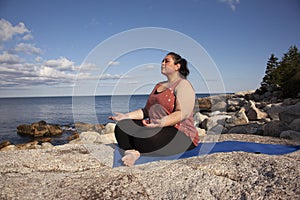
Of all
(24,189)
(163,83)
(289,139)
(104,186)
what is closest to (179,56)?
(163,83)

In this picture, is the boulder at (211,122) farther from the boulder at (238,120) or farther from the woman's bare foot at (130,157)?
the woman's bare foot at (130,157)

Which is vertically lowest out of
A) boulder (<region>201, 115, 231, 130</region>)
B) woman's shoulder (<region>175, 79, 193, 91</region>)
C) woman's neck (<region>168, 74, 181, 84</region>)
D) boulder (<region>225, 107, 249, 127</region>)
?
boulder (<region>201, 115, 231, 130</region>)

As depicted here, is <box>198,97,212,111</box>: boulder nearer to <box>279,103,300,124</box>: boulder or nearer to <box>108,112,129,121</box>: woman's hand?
<box>279,103,300,124</box>: boulder

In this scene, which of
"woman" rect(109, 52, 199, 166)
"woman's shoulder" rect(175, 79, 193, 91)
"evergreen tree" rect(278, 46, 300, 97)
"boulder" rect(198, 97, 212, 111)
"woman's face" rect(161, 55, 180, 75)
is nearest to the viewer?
"woman" rect(109, 52, 199, 166)

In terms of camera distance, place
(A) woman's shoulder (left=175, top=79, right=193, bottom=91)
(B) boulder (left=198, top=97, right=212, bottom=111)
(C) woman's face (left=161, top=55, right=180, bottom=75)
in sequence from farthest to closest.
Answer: (B) boulder (left=198, top=97, right=212, bottom=111)
(C) woman's face (left=161, top=55, right=180, bottom=75)
(A) woman's shoulder (left=175, top=79, right=193, bottom=91)

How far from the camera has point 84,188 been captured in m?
1.62

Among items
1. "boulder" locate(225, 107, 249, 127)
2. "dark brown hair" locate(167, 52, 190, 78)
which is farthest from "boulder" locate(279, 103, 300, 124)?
"dark brown hair" locate(167, 52, 190, 78)

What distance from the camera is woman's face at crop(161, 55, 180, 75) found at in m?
2.67

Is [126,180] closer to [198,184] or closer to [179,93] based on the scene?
[198,184]

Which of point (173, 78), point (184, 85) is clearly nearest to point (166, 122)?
point (184, 85)

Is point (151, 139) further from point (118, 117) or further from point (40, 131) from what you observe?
point (40, 131)

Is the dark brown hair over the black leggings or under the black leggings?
over

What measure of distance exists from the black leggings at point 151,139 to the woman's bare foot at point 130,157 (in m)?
0.11

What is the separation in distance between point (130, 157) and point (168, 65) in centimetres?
118
